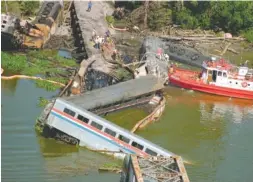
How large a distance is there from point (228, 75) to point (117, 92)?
923 cm

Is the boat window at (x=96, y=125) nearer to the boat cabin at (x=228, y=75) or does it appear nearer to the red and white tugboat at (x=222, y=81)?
the red and white tugboat at (x=222, y=81)

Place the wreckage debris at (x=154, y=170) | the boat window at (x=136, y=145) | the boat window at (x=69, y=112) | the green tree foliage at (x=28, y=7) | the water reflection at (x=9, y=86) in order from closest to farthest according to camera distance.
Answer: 1. the wreckage debris at (x=154, y=170)
2. the boat window at (x=136, y=145)
3. the boat window at (x=69, y=112)
4. the water reflection at (x=9, y=86)
5. the green tree foliage at (x=28, y=7)

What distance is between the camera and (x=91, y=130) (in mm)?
27688

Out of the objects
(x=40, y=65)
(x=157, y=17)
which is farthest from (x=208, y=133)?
(x=157, y=17)

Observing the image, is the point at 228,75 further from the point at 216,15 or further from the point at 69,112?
the point at 216,15

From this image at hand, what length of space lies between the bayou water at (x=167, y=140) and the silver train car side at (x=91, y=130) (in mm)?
599

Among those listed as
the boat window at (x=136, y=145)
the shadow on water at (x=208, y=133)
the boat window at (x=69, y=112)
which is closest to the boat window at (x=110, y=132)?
the boat window at (x=136, y=145)

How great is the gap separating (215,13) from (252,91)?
1591 cm

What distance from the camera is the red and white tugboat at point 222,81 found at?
38.7 m

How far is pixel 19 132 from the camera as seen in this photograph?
29.3 metres

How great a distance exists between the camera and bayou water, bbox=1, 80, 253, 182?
26.0 metres

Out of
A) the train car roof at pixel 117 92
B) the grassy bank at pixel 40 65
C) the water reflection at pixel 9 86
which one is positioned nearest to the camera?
the train car roof at pixel 117 92

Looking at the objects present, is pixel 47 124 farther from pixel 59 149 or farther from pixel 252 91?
pixel 252 91

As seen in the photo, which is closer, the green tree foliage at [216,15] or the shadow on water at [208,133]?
the shadow on water at [208,133]
